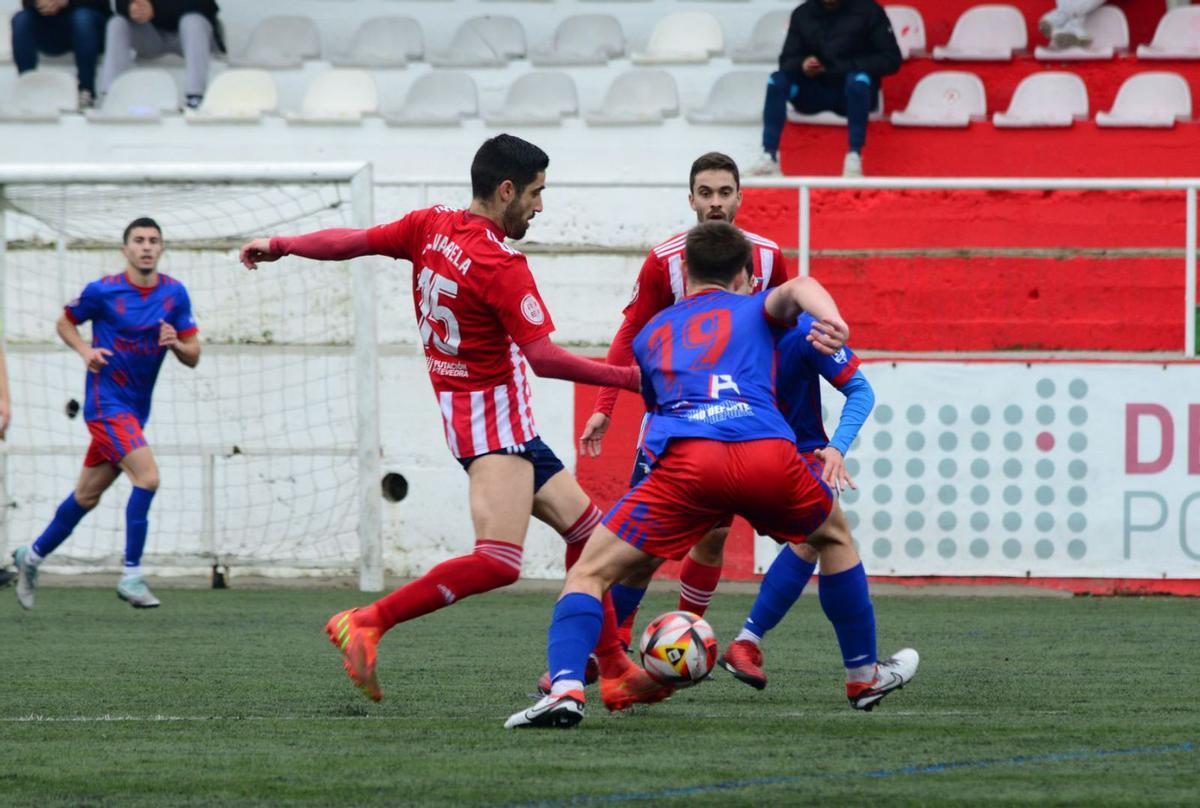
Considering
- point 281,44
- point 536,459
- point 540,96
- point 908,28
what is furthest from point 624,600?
point 281,44

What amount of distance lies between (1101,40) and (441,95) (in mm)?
5541

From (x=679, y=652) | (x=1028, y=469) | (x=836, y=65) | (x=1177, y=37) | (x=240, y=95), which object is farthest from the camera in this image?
(x=240, y=95)

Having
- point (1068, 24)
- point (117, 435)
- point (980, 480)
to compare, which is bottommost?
point (980, 480)

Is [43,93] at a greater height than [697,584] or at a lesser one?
greater

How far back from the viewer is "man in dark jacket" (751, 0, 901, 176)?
13.5 meters

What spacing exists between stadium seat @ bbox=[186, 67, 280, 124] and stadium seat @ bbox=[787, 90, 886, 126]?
4469mm

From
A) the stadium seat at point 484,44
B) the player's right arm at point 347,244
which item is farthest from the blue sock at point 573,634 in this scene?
the stadium seat at point 484,44

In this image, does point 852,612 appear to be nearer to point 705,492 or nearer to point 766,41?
point 705,492

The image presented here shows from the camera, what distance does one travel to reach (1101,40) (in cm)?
1460

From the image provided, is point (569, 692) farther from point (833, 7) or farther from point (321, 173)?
point (833, 7)

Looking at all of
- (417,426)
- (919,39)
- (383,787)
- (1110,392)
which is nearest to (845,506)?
(1110,392)

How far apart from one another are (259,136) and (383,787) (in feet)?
37.3

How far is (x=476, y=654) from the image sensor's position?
26.2ft

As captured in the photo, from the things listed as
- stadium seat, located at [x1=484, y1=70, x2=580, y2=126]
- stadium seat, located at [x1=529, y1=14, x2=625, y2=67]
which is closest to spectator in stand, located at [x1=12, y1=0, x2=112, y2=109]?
stadium seat, located at [x1=484, y1=70, x2=580, y2=126]
